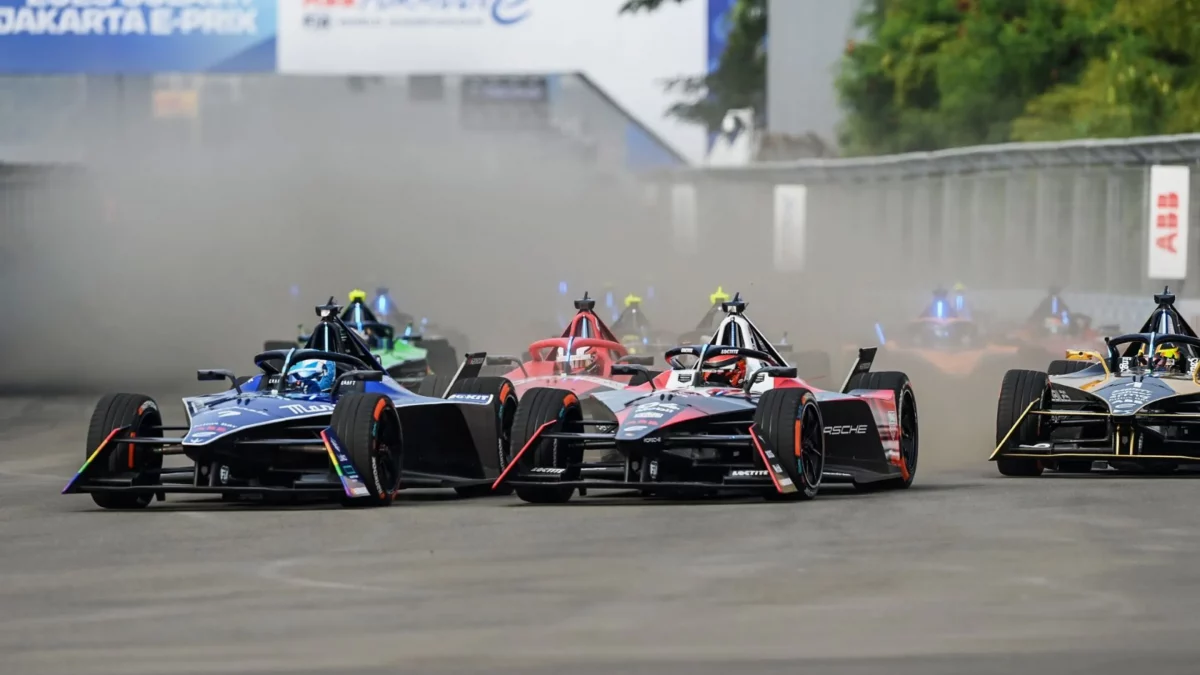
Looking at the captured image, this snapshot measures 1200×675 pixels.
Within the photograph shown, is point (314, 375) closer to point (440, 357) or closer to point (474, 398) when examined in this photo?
point (474, 398)

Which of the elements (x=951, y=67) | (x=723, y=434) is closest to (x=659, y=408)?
(x=723, y=434)

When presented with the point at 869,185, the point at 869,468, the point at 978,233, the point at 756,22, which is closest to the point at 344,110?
the point at 756,22

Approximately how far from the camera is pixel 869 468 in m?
17.3

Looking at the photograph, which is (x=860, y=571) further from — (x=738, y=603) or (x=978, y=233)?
(x=978, y=233)

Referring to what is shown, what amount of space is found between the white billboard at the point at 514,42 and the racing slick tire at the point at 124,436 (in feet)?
140

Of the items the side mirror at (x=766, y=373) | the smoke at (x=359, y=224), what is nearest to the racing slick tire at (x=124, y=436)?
the side mirror at (x=766, y=373)

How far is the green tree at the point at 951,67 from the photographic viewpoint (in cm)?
6556

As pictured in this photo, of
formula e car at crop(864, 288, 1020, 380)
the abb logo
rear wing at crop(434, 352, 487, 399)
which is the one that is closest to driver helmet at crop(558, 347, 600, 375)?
rear wing at crop(434, 352, 487, 399)

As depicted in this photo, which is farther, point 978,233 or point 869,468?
point 978,233

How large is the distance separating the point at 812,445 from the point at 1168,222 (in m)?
18.9

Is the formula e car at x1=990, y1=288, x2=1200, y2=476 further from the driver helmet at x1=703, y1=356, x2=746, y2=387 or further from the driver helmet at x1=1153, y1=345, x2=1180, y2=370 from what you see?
the driver helmet at x1=703, y1=356, x2=746, y2=387

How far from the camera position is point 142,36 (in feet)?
196

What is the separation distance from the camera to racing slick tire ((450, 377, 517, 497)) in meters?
17.8

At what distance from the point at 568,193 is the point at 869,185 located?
12115mm
